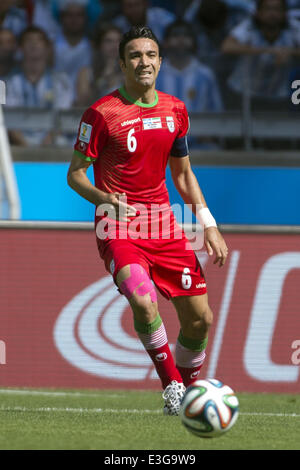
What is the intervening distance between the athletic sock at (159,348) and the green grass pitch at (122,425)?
0.88 feet

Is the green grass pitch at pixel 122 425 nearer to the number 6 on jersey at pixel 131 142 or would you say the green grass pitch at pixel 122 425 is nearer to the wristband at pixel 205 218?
the wristband at pixel 205 218

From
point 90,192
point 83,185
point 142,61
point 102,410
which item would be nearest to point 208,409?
point 90,192

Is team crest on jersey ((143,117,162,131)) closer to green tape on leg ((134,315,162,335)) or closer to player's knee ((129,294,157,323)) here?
player's knee ((129,294,157,323))

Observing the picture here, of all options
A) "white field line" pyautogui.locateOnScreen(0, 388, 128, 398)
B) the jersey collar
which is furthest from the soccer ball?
"white field line" pyautogui.locateOnScreen(0, 388, 128, 398)

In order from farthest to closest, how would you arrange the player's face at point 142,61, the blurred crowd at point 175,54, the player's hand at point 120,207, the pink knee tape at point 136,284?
1. the blurred crowd at point 175,54
2. the player's face at point 142,61
3. the pink knee tape at point 136,284
4. the player's hand at point 120,207

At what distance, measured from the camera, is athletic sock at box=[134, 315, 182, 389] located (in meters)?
6.05

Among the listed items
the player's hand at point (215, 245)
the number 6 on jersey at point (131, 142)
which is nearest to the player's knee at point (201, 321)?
the player's hand at point (215, 245)

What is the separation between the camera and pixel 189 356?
640 cm

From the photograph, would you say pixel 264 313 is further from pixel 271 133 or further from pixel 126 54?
pixel 126 54

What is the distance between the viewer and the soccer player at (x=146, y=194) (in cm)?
605

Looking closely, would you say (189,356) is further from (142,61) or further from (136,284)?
(142,61)

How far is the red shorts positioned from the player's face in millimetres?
1037

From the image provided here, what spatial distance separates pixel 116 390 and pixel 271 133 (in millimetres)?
4020
